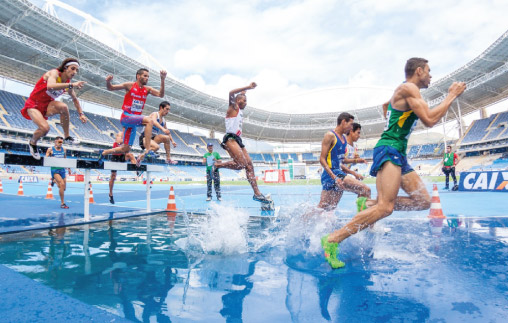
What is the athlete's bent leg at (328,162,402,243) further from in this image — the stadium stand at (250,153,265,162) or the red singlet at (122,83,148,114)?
the stadium stand at (250,153,265,162)

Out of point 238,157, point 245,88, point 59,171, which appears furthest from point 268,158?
point 245,88

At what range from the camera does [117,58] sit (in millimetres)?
25547

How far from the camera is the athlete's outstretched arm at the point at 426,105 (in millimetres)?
2408

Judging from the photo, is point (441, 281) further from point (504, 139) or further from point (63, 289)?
point (504, 139)

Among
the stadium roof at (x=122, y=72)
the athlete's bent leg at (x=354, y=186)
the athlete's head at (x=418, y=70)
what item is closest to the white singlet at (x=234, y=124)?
the athlete's bent leg at (x=354, y=186)

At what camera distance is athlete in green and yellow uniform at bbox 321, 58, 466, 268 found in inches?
104

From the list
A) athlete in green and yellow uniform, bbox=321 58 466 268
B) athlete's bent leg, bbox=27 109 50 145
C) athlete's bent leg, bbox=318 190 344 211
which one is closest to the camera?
athlete in green and yellow uniform, bbox=321 58 466 268

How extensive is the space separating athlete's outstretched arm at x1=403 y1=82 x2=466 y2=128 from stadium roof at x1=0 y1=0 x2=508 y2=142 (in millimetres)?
24781

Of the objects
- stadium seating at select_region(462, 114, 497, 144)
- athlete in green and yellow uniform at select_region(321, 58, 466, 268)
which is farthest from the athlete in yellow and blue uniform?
stadium seating at select_region(462, 114, 497, 144)

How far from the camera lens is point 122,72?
27938 mm

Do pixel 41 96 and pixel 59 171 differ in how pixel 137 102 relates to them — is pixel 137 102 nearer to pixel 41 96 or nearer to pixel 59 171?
pixel 41 96

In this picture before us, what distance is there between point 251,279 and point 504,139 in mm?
43479

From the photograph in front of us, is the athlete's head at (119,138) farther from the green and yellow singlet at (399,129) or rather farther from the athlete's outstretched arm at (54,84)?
the green and yellow singlet at (399,129)

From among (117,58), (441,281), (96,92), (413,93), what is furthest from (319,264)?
(96,92)
